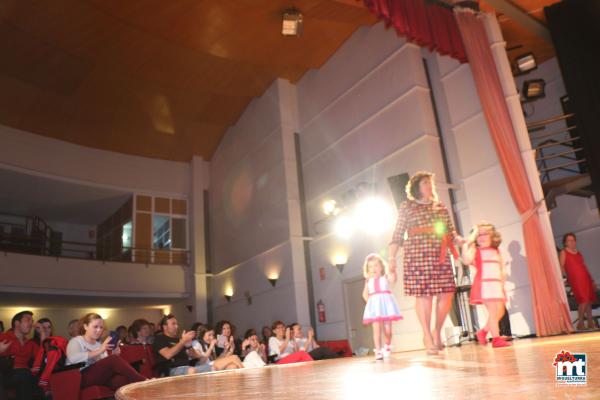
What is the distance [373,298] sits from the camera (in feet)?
14.1

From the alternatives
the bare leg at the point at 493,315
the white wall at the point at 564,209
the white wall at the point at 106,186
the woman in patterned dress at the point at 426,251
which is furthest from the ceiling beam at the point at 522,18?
the white wall at the point at 106,186

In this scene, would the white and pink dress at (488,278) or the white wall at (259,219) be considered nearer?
the white and pink dress at (488,278)

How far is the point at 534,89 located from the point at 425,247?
257 inches

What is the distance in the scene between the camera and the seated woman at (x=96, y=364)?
12.8 ft

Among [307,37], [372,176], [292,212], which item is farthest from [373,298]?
[307,37]

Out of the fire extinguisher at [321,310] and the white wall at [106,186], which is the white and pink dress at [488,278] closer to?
the fire extinguisher at [321,310]

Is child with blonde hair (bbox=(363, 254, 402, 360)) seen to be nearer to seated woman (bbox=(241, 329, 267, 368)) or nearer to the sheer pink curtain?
seated woman (bbox=(241, 329, 267, 368))

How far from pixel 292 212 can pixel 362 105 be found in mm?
2933

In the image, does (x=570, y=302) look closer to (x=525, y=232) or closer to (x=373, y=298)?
(x=525, y=232)

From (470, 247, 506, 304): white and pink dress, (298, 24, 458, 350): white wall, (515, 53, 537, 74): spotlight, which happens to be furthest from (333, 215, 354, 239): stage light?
(470, 247, 506, 304): white and pink dress

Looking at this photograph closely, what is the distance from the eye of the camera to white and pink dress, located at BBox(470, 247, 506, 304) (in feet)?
Result: 13.9

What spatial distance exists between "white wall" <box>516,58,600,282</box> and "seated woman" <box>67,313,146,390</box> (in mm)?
8117

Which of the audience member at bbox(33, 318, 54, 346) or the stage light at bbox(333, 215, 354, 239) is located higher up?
the stage light at bbox(333, 215, 354, 239)

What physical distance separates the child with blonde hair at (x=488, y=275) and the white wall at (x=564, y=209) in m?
5.27
